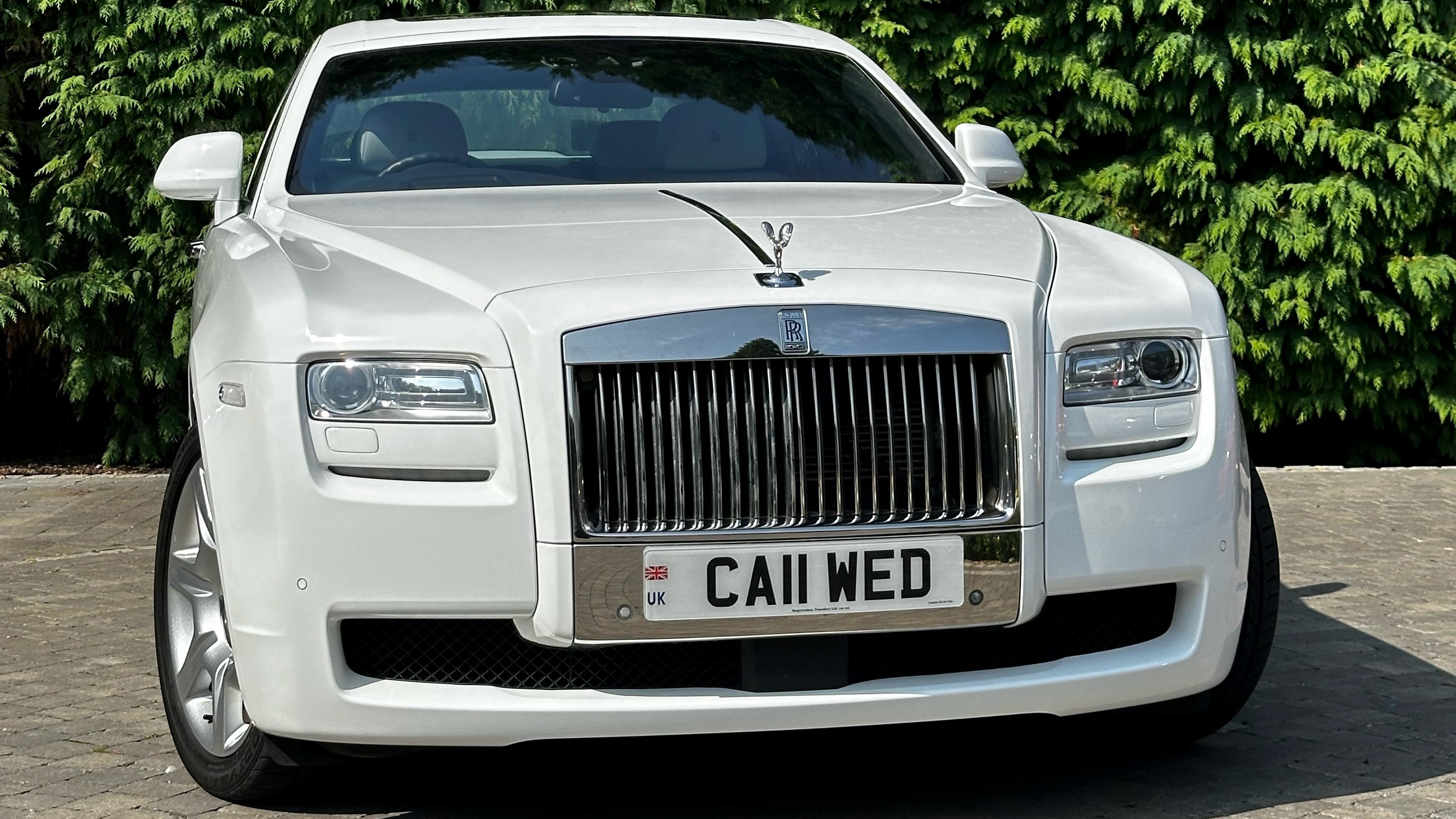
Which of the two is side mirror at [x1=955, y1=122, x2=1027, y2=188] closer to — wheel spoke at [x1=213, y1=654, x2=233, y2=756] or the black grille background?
the black grille background

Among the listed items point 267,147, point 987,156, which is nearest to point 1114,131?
point 987,156

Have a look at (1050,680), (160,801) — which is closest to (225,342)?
(160,801)

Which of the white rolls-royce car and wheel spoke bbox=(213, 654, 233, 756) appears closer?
the white rolls-royce car

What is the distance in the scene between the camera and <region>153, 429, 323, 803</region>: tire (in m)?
3.46

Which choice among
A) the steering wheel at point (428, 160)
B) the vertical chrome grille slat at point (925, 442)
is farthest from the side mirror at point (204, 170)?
the vertical chrome grille slat at point (925, 442)

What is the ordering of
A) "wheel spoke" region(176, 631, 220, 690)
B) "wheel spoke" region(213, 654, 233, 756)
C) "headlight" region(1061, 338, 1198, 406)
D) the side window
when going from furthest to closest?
the side window
"wheel spoke" region(176, 631, 220, 690)
"wheel spoke" region(213, 654, 233, 756)
"headlight" region(1061, 338, 1198, 406)

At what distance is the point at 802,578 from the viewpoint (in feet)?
9.98

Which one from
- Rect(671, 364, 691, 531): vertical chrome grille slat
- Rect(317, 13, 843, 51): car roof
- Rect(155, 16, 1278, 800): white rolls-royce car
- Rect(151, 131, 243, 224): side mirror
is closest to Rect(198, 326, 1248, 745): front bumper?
Rect(155, 16, 1278, 800): white rolls-royce car

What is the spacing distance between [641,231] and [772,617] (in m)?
0.91

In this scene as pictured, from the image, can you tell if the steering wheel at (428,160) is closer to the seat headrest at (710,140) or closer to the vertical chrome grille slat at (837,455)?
the seat headrest at (710,140)

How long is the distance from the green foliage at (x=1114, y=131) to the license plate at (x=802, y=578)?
5860 mm

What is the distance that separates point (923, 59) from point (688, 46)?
3956 mm

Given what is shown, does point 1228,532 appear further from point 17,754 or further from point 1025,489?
point 17,754

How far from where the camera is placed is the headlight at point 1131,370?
10.6 ft
